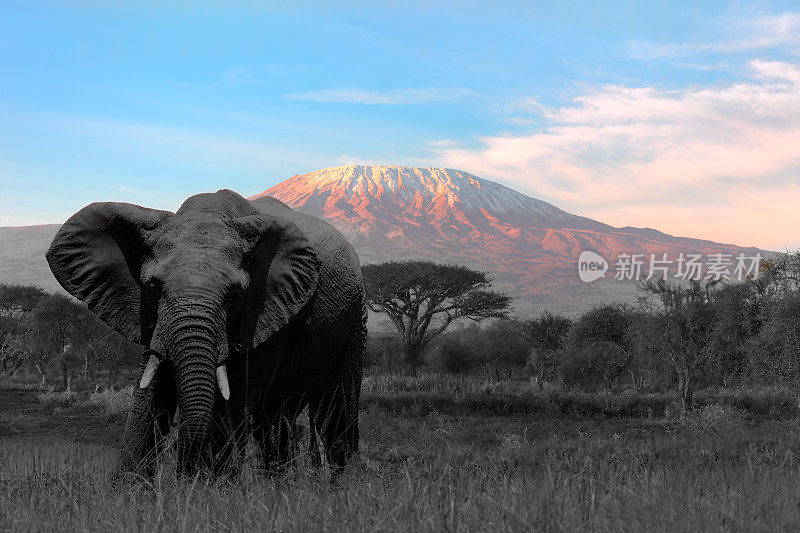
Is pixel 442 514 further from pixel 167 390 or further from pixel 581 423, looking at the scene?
pixel 581 423

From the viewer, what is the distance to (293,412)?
330 inches

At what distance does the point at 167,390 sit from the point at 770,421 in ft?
74.0

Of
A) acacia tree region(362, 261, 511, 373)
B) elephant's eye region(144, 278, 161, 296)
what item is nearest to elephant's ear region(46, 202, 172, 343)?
elephant's eye region(144, 278, 161, 296)

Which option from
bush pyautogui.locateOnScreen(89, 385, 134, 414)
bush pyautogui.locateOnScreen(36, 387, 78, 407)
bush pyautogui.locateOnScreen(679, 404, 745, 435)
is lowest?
bush pyautogui.locateOnScreen(36, 387, 78, 407)

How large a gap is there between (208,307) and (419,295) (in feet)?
149

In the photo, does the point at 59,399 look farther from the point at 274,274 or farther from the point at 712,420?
the point at 274,274

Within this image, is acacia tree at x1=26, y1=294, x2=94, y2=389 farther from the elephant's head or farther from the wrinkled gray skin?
the elephant's head

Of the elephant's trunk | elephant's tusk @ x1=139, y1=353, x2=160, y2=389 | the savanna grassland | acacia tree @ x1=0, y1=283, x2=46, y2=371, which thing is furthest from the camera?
acacia tree @ x1=0, y1=283, x2=46, y2=371

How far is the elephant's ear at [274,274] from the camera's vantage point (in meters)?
6.88

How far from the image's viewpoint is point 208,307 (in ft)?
20.0

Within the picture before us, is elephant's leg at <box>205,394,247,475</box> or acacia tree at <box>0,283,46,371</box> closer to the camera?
elephant's leg at <box>205,394,247,475</box>

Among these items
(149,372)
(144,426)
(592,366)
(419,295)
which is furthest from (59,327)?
(149,372)

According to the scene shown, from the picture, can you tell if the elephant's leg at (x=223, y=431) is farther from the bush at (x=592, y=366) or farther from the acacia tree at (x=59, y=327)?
the acacia tree at (x=59, y=327)

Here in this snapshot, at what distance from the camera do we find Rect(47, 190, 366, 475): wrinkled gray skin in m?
6.05
